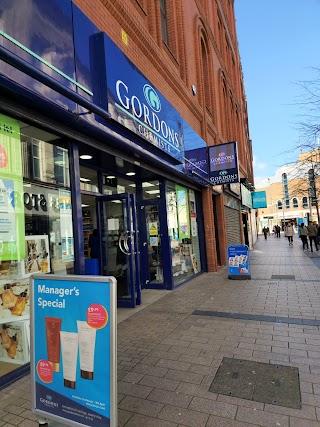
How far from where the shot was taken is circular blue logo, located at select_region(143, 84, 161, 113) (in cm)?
657

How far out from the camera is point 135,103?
19.5 feet

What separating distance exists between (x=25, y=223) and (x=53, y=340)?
2.08m

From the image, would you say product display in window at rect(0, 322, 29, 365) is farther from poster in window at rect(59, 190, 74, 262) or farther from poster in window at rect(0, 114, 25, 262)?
poster in window at rect(59, 190, 74, 262)

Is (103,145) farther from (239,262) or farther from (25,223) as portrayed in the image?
(239,262)

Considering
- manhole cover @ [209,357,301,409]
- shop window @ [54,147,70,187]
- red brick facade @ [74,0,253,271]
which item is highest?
red brick facade @ [74,0,253,271]

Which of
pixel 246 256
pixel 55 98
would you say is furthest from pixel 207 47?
pixel 55 98

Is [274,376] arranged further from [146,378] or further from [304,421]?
[146,378]

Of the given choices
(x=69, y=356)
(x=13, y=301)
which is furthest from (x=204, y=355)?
(x=13, y=301)

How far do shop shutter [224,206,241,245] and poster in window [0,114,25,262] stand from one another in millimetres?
12323

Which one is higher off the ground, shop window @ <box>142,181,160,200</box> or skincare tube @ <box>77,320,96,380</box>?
shop window @ <box>142,181,160,200</box>

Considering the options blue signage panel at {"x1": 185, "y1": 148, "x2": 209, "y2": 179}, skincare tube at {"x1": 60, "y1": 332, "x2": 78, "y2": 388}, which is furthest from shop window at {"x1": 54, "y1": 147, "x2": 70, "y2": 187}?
blue signage panel at {"x1": 185, "y1": 148, "x2": 209, "y2": 179}

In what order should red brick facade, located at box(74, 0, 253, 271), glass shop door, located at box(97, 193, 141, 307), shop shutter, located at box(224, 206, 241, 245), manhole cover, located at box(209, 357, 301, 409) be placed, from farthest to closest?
1. shop shutter, located at box(224, 206, 241, 245)
2. glass shop door, located at box(97, 193, 141, 307)
3. red brick facade, located at box(74, 0, 253, 271)
4. manhole cover, located at box(209, 357, 301, 409)

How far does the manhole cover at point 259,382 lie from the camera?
292 centimetres

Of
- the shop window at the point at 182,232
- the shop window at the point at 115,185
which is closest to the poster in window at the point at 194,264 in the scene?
the shop window at the point at 182,232
